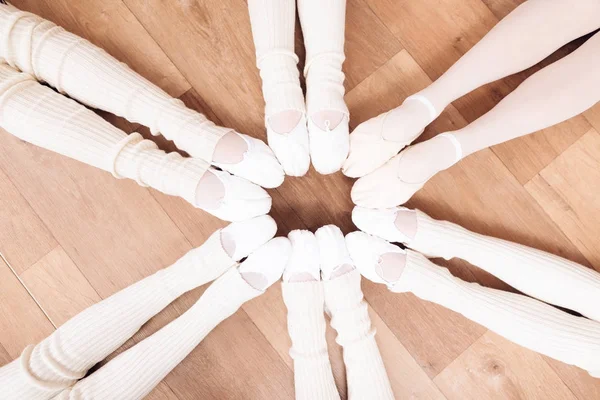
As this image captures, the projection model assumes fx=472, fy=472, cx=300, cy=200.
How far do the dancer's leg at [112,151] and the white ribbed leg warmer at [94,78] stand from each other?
1.1 inches

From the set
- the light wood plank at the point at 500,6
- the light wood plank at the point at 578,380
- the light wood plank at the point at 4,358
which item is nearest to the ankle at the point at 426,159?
the light wood plank at the point at 500,6

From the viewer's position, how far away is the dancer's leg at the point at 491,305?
781mm

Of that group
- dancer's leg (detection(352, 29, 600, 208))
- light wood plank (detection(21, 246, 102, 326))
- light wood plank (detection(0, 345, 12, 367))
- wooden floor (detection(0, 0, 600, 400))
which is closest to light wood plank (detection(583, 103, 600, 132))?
wooden floor (detection(0, 0, 600, 400))

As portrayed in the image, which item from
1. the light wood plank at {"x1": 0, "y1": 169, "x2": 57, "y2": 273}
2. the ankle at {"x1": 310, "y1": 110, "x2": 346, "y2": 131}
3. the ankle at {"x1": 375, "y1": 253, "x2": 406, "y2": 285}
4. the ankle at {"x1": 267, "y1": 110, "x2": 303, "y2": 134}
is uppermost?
the light wood plank at {"x1": 0, "y1": 169, "x2": 57, "y2": 273}

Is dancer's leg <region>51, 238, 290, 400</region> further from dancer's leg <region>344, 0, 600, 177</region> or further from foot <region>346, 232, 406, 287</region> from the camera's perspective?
dancer's leg <region>344, 0, 600, 177</region>

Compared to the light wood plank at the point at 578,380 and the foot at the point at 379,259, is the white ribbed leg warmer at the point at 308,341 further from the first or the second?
the light wood plank at the point at 578,380

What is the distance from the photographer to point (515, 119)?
2.41 ft

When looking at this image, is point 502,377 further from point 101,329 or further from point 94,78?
point 94,78

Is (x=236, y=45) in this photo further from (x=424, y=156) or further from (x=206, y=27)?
(x=424, y=156)

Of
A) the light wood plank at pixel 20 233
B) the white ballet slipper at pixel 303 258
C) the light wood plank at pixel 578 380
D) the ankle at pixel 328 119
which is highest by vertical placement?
the light wood plank at pixel 20 233

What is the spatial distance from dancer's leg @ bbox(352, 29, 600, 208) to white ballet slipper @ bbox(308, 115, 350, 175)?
73 mm

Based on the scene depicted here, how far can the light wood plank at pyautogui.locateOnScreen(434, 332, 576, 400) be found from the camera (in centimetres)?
86

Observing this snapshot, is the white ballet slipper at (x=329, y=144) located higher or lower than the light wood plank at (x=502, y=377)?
higher

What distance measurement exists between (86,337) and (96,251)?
0.16m
